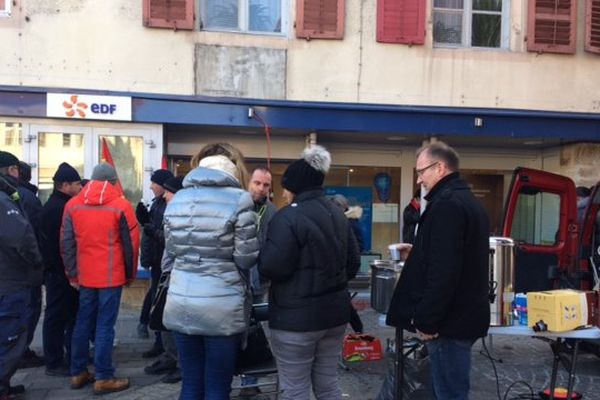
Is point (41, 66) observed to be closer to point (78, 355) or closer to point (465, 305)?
point (78, 355)

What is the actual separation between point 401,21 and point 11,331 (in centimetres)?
679

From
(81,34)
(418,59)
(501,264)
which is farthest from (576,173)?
(81,34)

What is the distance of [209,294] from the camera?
3279 millimetres

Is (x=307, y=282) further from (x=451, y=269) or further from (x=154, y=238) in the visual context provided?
(x=154, y=238)

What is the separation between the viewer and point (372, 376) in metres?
5.49

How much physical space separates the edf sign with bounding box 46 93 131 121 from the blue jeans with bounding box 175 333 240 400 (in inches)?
211

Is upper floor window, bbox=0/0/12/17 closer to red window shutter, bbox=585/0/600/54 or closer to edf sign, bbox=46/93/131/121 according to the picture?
edf sign, bbox=46/93/131/121

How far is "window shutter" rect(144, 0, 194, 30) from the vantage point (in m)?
8.19

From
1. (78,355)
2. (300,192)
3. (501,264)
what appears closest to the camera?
(300,192)

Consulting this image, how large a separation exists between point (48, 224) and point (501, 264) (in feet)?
12.9

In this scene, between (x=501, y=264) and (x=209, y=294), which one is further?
(x=501, y=264)

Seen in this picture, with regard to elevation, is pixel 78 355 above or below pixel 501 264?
below

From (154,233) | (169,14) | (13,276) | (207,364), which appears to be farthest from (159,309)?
(169,14)

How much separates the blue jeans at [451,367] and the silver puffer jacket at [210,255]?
44.8 inches
